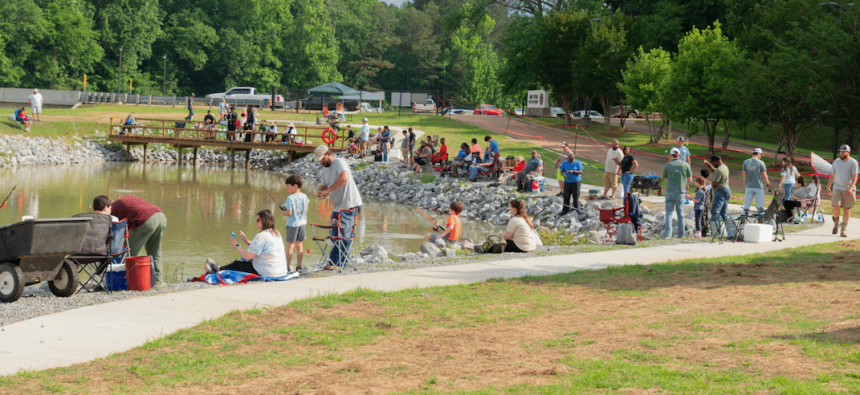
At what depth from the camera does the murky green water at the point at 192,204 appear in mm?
18078

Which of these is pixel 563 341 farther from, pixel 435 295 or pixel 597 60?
pixel 597 60

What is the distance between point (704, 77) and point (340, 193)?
28.7 m

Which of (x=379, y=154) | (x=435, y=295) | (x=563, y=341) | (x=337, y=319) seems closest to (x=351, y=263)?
(x=435, y=295)

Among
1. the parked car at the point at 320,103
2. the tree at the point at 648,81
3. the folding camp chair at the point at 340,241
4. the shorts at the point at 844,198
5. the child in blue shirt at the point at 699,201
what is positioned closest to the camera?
the folding camp chair at the point at 340,241

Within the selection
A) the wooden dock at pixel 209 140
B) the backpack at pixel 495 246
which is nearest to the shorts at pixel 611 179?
the backpack at pixel 495 246

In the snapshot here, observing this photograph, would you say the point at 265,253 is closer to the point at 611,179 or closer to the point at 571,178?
the point at 571,178

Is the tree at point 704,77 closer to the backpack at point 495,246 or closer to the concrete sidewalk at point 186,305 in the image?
the concrete sidewalk at point 186,305

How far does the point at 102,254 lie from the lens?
30.8ft

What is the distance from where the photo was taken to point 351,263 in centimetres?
1224

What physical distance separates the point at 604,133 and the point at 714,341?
137 ft

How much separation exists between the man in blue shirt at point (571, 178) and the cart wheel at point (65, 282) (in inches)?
547

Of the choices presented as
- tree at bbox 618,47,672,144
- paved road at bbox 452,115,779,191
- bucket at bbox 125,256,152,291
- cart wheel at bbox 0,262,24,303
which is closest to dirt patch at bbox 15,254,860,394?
bucket at bbox 125,256,152,291

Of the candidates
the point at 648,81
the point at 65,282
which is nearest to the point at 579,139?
the point at 648,81

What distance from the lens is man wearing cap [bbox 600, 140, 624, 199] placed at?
70.9ft
